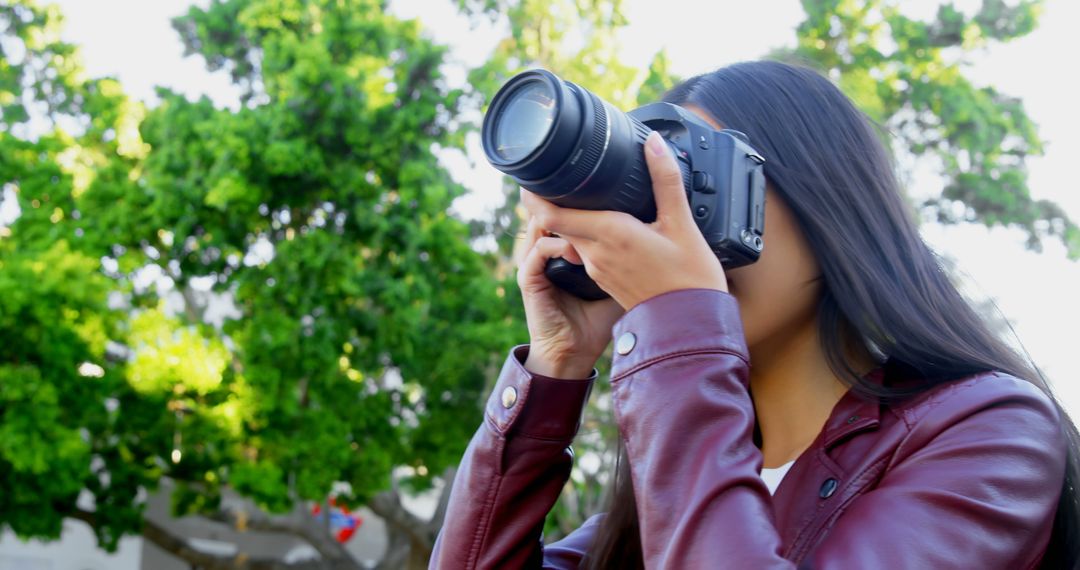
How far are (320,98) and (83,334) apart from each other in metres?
2.79

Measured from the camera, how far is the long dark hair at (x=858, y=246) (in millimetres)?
1164

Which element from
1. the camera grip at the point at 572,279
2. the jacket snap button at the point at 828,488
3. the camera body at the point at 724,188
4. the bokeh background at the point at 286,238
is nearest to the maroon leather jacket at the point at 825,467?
the jacket snap button at the point at 828,488

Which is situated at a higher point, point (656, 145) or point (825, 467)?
point (656, 145)

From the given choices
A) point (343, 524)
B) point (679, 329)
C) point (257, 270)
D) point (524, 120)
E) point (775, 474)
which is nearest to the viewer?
point (679, 329)

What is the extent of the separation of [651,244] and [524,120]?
19 cm

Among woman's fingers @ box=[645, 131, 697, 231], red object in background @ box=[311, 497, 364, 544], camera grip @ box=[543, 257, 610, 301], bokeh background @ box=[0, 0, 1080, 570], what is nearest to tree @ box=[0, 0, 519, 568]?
bokeh background @ box=[0, 0, 1080, 570]

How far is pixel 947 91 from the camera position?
10547 millimetres

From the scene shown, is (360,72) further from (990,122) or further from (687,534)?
(687,534)

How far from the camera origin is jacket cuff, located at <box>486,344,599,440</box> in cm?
133

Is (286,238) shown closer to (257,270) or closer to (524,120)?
(257,270)

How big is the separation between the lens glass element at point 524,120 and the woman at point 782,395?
2.8 inches

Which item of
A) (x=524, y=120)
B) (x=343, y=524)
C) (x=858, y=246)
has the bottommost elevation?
(x=343, y=524)

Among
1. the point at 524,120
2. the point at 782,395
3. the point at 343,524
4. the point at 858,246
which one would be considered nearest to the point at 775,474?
the point at 782,395

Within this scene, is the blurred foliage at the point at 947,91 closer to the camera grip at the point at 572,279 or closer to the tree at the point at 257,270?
the tree at the point at 257,270
